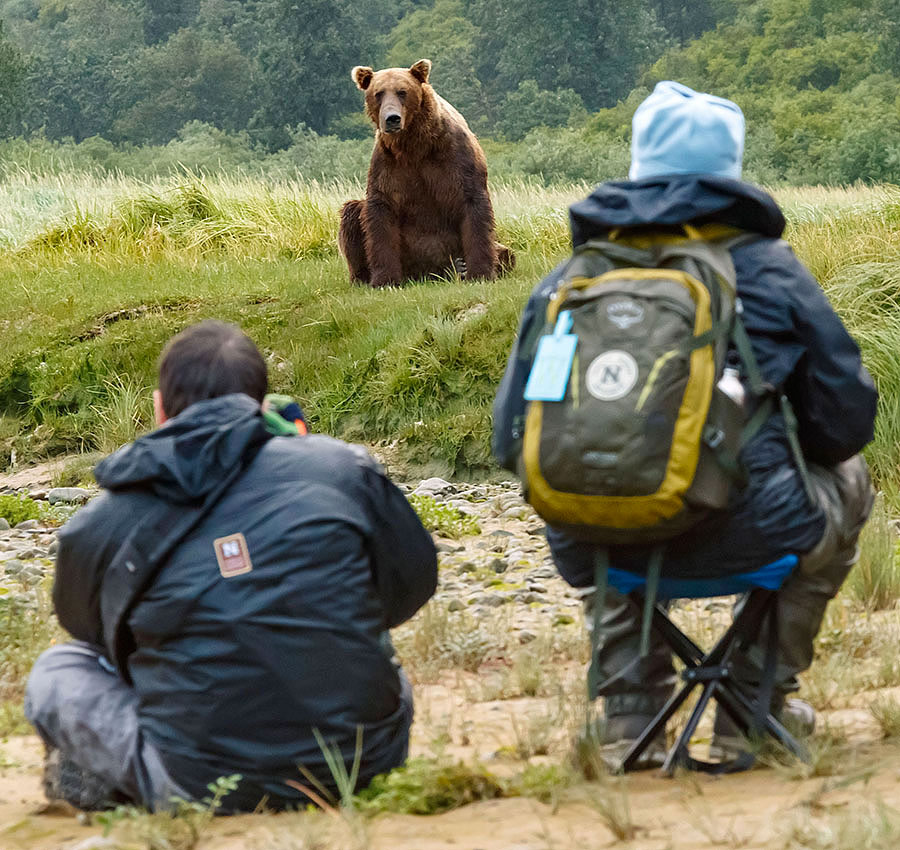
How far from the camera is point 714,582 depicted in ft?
11.2

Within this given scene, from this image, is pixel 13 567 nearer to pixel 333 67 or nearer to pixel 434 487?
pixel 434 487

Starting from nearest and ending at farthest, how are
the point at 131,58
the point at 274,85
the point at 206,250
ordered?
the point at 206,250
the point at 274,85
the point at 131,58

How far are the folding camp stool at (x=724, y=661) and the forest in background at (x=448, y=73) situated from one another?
45613 millimetres

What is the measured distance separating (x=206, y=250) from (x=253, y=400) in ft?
38.3

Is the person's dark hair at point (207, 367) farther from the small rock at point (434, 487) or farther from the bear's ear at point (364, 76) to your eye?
Result: the bear's ear at point (364, 76)

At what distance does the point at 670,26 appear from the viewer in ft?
225

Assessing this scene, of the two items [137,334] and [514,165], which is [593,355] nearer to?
[137,334]

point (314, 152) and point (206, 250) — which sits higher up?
point (206, 250)

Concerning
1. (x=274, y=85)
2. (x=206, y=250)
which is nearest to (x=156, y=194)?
(x=206, y=250)

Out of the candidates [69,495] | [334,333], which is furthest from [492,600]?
[334,333]

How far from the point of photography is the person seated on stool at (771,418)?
3.30 metres

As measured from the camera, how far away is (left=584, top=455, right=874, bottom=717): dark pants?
11.3 feet

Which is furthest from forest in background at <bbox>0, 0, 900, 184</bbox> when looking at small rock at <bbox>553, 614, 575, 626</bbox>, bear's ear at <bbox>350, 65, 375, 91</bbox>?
small rock at <bbox>553, 614, 575, 626</bbox>

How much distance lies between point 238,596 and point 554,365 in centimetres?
89
